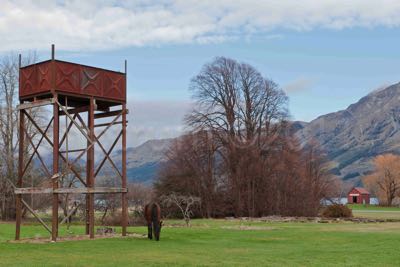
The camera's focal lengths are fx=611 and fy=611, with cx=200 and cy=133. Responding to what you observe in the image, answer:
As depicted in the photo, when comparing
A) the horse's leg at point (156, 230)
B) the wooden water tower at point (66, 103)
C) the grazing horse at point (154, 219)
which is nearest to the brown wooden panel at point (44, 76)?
the wooden water tower at point (66, 103)

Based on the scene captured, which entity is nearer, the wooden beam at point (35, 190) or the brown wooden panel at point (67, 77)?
the wooden beam at point (35, 190)

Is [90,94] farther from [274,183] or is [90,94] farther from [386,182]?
[386,182]

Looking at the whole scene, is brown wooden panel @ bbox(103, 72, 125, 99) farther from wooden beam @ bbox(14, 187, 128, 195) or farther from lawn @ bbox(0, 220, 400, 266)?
lawn @ bbox(0, 220, 400, 266)

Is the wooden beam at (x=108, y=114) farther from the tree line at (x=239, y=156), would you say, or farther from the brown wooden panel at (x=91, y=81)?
the tree line at (x=239, y=156)

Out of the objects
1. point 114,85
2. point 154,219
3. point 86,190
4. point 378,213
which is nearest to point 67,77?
point 114,85

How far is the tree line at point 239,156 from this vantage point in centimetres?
6669

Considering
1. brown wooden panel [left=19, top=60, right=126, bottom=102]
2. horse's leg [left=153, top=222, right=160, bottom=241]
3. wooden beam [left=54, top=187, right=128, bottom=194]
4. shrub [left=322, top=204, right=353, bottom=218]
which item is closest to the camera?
horse's leg [left=153, top=222, right=160, bottom=241]

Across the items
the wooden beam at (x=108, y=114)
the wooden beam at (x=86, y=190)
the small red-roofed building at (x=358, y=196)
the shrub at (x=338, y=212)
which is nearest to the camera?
the wooden beam at (x=86, y=190)

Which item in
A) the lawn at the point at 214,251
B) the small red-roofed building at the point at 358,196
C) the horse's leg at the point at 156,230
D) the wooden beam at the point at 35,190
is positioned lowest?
the lawn at the point at 214,251

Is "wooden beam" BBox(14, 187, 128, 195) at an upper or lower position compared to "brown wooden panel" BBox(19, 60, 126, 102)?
lower

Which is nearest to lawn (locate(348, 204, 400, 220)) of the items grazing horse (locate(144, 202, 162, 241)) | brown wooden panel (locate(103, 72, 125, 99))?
brown wooden panel (locate(103, 72, 125, 99))

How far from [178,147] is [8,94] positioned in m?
19.1

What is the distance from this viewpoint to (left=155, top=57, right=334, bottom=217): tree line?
219 ft

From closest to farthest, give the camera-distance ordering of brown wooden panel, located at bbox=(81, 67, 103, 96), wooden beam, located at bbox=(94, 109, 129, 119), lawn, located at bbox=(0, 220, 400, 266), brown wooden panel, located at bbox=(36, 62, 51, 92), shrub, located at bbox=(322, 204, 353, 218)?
lawn, located at bbox=(0, 220, 400, 266) < brown wooden panel, located at bbox=(36, 62, 51, 92) < brown wooden panel, located at bbox=(81, 67, 103, 96) < wooden beam, located at bbox=(94, 109, 129, 119) < shrub, located at bbox=(322, 204, 353, 218)
